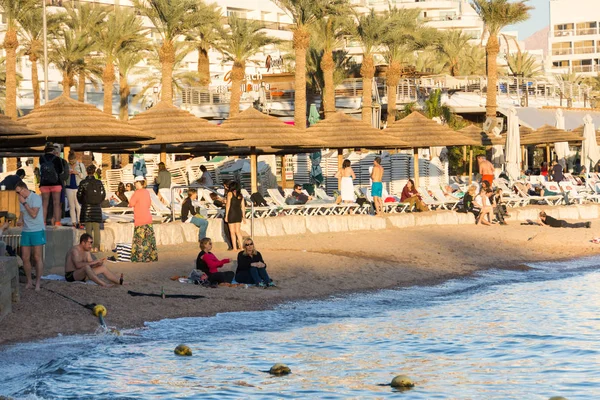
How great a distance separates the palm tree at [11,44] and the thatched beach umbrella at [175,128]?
54.1ft

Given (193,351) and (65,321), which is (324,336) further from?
(65,321)

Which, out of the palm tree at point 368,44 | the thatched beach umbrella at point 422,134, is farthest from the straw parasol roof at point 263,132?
the palm tree at point 368,44

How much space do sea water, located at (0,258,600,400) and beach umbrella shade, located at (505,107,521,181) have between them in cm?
1652

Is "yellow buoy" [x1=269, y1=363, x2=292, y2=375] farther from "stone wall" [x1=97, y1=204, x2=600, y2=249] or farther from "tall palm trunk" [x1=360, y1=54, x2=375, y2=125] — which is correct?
"tall palm trunk" [x1=360, y1=54, x2=375, y2=125]

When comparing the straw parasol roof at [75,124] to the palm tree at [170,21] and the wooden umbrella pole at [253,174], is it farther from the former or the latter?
the palm tree at [170,21]

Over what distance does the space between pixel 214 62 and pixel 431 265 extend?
208 ft

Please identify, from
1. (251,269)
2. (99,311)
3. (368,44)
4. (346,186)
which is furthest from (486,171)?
(99,311)

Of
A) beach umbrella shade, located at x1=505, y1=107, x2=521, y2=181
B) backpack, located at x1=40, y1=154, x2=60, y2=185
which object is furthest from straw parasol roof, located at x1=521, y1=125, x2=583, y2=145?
backpack, located at x1=40, y1=154, x2=60, y2=185

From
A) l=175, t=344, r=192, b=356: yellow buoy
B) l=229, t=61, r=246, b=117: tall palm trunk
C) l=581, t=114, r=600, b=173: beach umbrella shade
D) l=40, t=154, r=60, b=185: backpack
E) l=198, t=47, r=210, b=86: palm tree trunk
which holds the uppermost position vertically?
l=198, t=47, r=210, b=86: palm tree trunk

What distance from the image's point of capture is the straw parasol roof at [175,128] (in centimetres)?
2186

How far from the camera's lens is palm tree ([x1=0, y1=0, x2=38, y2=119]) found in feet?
125

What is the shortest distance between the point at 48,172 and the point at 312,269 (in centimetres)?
433

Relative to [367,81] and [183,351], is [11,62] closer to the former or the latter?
[367,81]

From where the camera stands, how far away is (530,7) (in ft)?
141
